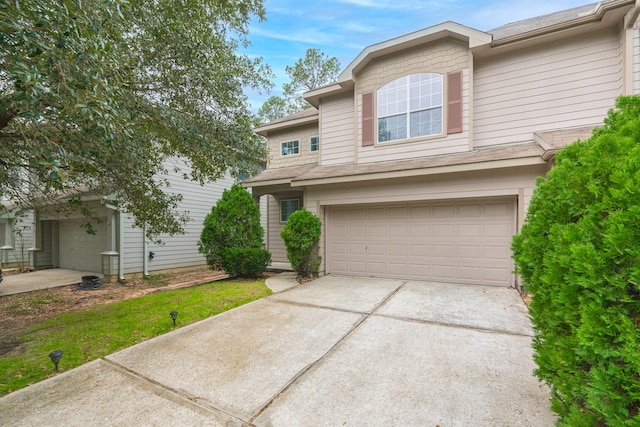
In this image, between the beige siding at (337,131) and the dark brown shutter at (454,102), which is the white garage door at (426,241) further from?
the dark brown shutter at (454,102)

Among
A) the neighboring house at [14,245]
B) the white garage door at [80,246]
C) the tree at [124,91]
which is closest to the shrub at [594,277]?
the tree at [124,91]

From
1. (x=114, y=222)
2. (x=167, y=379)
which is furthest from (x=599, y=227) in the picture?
(x=114, y=222)

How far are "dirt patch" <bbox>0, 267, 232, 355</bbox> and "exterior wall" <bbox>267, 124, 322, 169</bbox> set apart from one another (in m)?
5.44

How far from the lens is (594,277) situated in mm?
1490

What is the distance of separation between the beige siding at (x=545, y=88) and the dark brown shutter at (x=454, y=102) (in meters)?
0.57

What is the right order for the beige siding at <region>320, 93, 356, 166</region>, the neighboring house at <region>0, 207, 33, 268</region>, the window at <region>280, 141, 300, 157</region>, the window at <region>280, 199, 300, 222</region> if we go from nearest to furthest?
the beige siding at <region>320, 93, 356, 166</region> → the window at <region>280, 199, 300, 222</region> → the window at <region>280, 141, 300, 157</region> → the neighboring house at <region>0, 207, 33, 268</region>

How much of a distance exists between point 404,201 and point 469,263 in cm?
217

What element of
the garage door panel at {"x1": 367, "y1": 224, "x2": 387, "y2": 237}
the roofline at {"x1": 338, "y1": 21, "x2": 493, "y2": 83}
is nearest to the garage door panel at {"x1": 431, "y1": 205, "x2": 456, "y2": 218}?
the garage door panel at {"x1": 367, "y1": 224, "x2": 387, "y2": 237}

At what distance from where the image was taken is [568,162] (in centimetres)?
198

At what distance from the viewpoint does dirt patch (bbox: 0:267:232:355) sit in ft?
17.3

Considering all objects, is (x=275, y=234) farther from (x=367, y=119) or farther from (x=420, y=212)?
(x=420, y=212)

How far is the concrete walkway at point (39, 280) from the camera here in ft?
28.3

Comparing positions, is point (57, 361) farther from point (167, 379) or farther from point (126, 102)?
point (126, 102)

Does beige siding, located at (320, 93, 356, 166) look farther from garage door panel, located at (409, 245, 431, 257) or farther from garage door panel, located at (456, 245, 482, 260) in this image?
garage door panel, located at (456, 245, 482, 260)
